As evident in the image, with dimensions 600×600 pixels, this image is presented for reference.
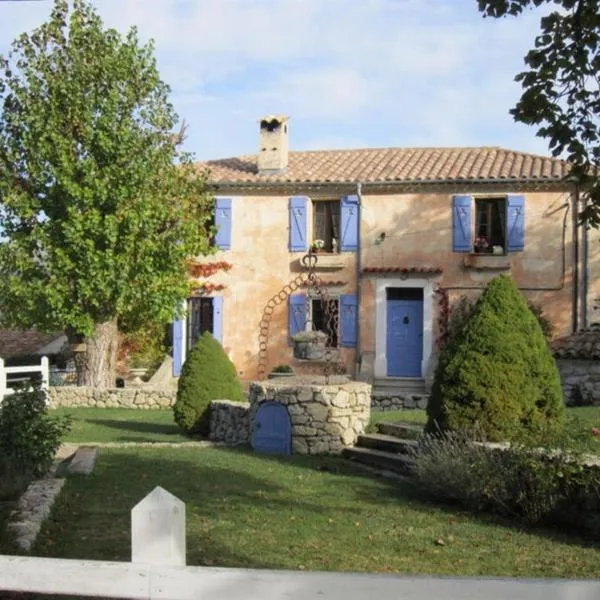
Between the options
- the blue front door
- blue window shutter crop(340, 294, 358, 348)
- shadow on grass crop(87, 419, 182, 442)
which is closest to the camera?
shadow on grass crop(87, 419, 182, 442)

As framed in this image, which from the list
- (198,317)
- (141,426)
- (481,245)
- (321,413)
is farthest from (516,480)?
(198,317)

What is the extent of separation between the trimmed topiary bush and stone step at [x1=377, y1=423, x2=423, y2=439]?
190 centimetres

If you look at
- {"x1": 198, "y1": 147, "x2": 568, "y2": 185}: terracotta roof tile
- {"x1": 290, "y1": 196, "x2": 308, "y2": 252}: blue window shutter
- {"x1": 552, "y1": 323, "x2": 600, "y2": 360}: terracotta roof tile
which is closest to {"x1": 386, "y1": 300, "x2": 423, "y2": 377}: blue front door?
{"x1": 290, "y1": 196, "x2": 308, "y2": 252}: blue window shutter

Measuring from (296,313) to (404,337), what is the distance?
9.26 ft

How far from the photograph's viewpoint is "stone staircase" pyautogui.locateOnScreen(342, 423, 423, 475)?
1027 cm

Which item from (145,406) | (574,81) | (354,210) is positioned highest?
(354,210)

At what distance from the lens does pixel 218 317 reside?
2297 cm

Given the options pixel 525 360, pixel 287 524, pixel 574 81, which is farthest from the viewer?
pixel 525 360

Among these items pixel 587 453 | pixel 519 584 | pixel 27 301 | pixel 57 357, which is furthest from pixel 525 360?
pixel 57 357

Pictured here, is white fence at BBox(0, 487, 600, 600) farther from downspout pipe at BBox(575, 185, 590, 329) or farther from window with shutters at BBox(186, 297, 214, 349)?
window with shutters at BBox(186, 297, 214, 349)

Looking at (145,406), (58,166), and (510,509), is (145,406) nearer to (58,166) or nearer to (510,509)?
(58,166)

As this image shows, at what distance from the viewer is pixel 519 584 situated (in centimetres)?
234

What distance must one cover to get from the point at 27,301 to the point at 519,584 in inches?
759

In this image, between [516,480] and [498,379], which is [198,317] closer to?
[498,379]
